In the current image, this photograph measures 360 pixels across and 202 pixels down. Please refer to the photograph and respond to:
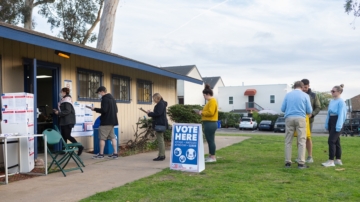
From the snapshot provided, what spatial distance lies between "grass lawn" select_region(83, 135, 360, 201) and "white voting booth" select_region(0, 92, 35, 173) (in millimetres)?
2392

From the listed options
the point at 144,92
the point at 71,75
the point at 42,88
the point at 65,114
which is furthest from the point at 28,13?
the point at 65,114

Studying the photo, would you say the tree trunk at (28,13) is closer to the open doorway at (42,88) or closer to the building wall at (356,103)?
the open doorway at (42,88)

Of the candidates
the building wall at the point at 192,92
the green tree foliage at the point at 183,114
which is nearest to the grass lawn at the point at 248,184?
the green tree foliage at the point at 183,114

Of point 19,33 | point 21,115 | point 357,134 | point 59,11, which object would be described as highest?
point 59,11

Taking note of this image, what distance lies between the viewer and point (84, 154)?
33.3 feet

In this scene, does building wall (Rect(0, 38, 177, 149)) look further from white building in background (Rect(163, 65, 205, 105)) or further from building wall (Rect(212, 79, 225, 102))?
building wall (Rect(212, 79, 225, 102))

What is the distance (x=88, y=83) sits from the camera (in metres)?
10.9

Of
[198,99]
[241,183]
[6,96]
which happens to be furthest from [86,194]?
[198,99]

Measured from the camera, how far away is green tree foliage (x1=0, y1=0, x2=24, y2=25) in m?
24.2

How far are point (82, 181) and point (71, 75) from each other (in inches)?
169

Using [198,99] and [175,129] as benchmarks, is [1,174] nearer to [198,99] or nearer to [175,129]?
[175,129]

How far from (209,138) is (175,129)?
2.97 ft

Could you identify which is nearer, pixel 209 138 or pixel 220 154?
pixel 209 138

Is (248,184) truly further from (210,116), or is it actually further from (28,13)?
(28,13)
